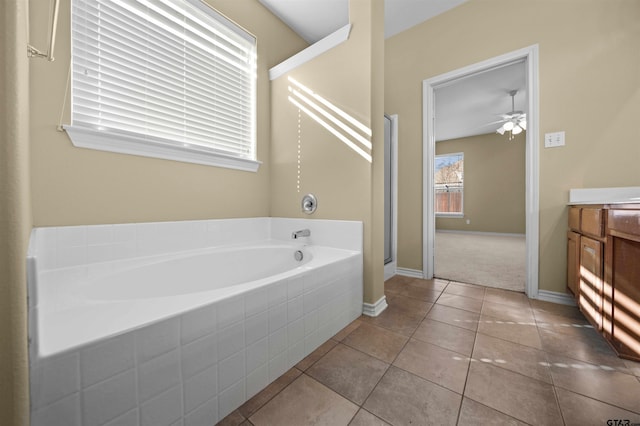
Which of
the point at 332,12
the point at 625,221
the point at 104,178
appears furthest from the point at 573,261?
the point at 104,178

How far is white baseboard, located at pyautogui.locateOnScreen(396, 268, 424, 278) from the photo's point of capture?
2.42m

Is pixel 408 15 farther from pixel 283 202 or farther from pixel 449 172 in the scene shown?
pixel 449 172

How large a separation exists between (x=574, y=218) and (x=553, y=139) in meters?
0.62

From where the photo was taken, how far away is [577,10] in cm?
169

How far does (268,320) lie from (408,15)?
2975mm

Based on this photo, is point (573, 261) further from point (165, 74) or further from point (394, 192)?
point (165, 74)

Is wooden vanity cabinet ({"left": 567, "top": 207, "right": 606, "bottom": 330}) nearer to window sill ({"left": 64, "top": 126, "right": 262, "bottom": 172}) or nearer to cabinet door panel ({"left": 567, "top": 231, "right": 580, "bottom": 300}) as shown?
cabinet door panel ({"left": 567, "top": 231, "right": 580, "bottom": 300})

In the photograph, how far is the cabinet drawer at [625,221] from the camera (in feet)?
3.08

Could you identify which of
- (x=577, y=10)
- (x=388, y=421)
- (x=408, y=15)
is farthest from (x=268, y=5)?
(x=388, y=421)

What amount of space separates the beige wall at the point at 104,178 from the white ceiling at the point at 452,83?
483 mm

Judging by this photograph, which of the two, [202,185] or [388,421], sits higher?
[202,185]

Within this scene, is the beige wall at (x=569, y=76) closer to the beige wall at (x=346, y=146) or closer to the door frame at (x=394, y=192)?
the door frame at (x=394, y=192)

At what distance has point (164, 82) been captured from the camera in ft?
5.00

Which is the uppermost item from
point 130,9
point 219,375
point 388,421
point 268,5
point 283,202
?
point 268,5
